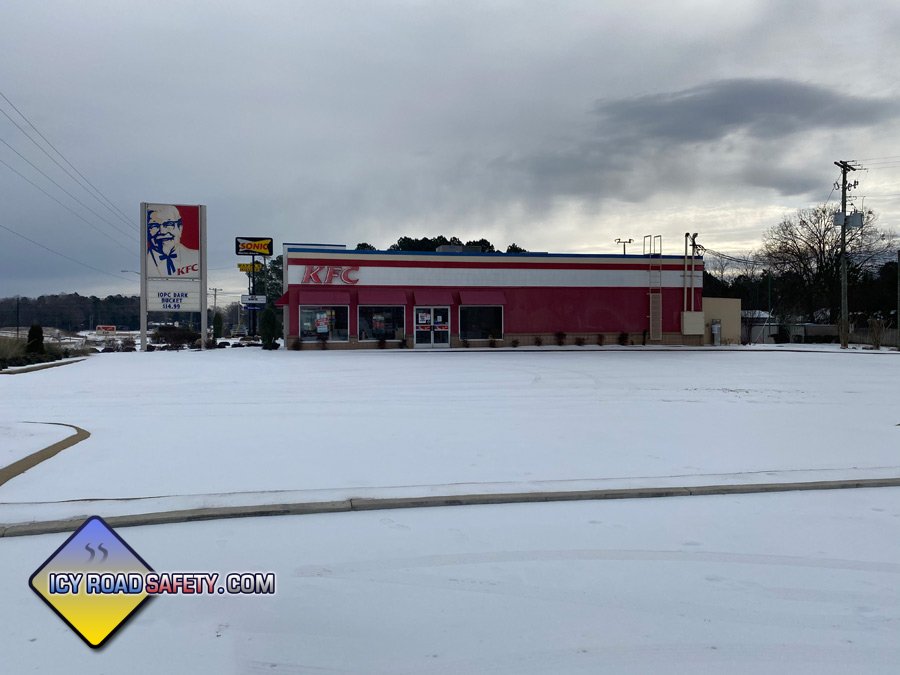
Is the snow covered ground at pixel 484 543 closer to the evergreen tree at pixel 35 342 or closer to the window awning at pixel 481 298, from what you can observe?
the evergreen tree at pixel 35 342

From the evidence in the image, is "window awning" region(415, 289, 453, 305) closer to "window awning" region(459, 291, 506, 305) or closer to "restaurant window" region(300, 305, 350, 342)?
"window awning" region(459, 291, 506, 305)

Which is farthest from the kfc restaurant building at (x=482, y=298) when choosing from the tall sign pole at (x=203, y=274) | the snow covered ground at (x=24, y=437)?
the snow covered ground at (x=24, y=437)

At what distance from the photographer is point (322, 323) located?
32.9 m

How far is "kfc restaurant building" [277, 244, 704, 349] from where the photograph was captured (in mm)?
32875

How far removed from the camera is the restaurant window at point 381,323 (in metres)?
33.6

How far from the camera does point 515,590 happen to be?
14.2 ft

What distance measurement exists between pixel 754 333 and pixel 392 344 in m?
27.5

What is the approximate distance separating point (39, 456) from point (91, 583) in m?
4.68

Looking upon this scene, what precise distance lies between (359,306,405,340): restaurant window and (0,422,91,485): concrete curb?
24.3m

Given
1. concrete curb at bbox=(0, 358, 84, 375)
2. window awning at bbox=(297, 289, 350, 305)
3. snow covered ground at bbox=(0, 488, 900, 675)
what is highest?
window awning at bbox=(297, 289, 350, 305)

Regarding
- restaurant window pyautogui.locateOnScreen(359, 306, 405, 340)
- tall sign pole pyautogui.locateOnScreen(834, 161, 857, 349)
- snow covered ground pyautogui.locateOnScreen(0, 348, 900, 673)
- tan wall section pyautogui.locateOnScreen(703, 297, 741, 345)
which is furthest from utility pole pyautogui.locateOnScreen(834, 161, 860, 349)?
snow covered ground pyautogui.locateOnScreen(0, 348, 900, 673)

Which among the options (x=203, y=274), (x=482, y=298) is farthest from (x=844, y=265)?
(x=203, y=274)

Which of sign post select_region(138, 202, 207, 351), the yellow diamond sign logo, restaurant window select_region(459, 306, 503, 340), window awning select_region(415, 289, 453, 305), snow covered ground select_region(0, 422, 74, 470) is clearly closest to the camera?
the yellow diamond sign logo

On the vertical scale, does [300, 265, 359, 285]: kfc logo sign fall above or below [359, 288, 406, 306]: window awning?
above
